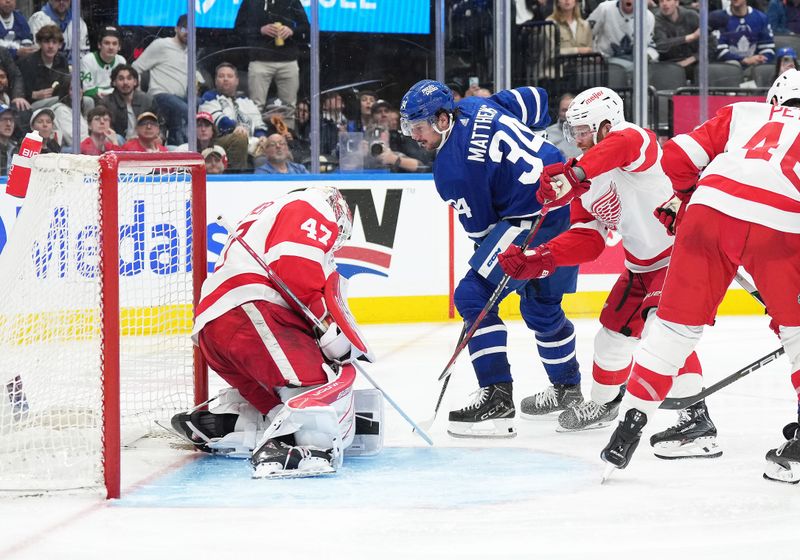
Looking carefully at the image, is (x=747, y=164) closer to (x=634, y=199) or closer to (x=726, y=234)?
(x=726, y=234)

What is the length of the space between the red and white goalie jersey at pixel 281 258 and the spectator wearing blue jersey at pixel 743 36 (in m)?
4.94

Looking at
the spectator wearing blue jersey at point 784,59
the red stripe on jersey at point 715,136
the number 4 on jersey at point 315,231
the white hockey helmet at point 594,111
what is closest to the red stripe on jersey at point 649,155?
the white hockey helmet at point 594,111

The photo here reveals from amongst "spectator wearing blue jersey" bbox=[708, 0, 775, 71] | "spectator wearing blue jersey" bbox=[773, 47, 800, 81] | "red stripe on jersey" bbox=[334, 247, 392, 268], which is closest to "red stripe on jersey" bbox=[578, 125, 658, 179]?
"red stripe on jersey" bbox=[334, 247, 392, 268]

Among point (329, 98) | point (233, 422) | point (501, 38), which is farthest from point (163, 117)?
point (233, 422)

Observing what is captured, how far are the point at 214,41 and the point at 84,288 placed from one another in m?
3.76

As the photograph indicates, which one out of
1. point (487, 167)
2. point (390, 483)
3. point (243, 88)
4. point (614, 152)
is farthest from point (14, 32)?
point (390, 483)

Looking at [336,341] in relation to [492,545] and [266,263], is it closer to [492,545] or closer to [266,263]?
[266,263]

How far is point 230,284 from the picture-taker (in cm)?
306

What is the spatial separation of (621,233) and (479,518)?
1.14 metres

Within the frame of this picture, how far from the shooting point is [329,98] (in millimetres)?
6727

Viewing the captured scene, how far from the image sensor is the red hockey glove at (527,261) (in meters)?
3.41

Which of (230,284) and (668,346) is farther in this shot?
(230,284)

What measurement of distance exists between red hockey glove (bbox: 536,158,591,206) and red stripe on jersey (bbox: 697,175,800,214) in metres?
0.44

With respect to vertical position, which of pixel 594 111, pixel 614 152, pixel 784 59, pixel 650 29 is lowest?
pixel 614 152
